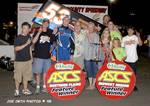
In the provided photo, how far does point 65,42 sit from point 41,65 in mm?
827

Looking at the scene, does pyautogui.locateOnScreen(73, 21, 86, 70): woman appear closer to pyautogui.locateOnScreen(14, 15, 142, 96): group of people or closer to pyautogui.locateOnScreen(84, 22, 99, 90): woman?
pyautogui.locateOnScreen(14, 15, 142, 96): group of people

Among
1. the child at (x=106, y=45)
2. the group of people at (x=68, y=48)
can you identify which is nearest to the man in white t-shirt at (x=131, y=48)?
the group of people at (x=68, y=48)

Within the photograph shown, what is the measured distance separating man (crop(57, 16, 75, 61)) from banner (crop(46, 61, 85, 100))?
0.96 meters

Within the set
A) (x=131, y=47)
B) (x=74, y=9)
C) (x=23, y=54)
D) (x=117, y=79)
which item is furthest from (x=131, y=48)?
(x=74, y=9)

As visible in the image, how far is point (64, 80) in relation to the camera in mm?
10727

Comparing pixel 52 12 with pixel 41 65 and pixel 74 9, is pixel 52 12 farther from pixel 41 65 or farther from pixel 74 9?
pixel 41 65

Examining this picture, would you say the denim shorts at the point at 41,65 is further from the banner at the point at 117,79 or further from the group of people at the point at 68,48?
the banner at the point at 117,79

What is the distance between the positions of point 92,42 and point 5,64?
5.42 metres

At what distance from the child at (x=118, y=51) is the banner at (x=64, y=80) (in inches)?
55.6

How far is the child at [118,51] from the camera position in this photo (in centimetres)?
1184

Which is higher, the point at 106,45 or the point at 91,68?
the point at 106,45

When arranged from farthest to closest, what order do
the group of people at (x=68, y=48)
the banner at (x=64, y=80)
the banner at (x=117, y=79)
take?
the group of people at (x=68, y=48) → the banner at (x=117, y=79) → the banner at (x=64, y=80)

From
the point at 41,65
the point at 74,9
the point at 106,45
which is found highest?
the point at 74,9

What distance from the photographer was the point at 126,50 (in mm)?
12203
